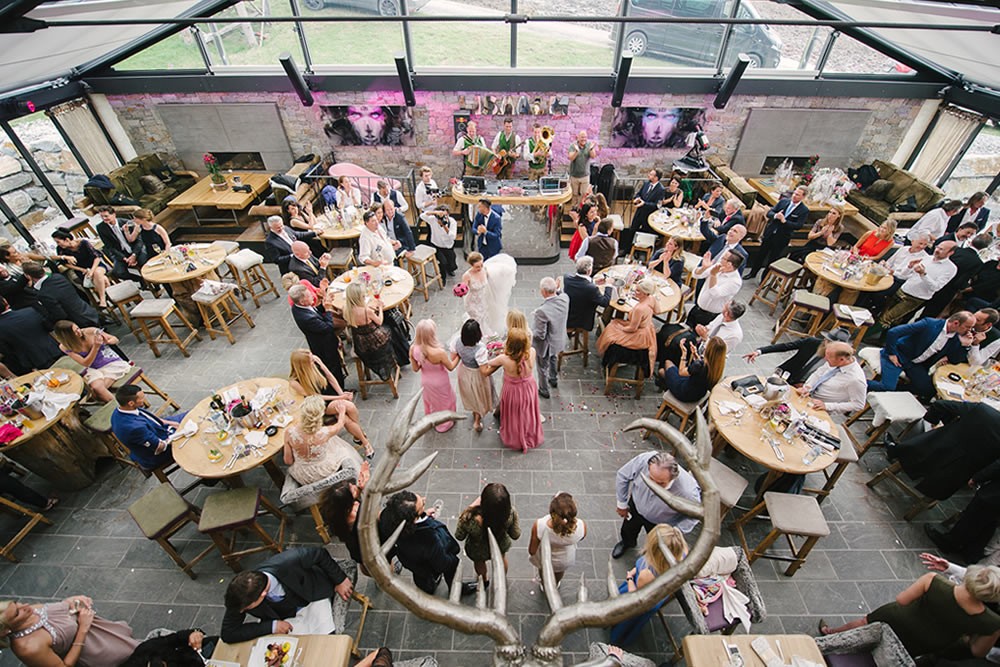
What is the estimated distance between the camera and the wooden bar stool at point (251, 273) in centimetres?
734

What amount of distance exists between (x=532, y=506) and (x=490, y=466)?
2.17ft

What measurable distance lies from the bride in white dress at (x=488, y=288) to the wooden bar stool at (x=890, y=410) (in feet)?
13.8

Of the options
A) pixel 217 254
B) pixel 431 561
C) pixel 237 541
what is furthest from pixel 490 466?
pixel 217 254

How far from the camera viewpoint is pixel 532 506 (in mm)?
4637

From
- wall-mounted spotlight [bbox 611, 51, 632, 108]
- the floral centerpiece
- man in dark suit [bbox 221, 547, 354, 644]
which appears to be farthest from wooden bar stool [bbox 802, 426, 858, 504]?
the floral centerpiece

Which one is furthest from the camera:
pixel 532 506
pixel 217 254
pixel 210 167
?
pixel 210 167

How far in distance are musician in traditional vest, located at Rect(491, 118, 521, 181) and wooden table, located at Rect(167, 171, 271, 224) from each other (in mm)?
5103

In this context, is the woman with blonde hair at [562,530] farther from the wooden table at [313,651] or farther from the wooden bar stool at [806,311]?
the wooden bar stool at [806,311]

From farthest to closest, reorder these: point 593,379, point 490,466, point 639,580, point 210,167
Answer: point 210,167 < point 593,379 < point 490,466 < point 639,580

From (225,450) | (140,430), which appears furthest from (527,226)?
(140,430)

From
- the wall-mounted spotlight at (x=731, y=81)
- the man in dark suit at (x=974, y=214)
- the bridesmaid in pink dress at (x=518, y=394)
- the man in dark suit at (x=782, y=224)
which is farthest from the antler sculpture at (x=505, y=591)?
the wall-mounted spotlight at (x=731, y=81)

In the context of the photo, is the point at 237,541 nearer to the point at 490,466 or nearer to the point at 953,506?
the point at 490,466

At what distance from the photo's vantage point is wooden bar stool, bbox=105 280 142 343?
679 cm

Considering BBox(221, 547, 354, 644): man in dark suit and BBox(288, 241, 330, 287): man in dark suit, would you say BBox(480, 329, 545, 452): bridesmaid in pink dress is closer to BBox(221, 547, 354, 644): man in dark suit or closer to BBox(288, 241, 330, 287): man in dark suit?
BBox(221, 547, 354, 644): man in dark suit
